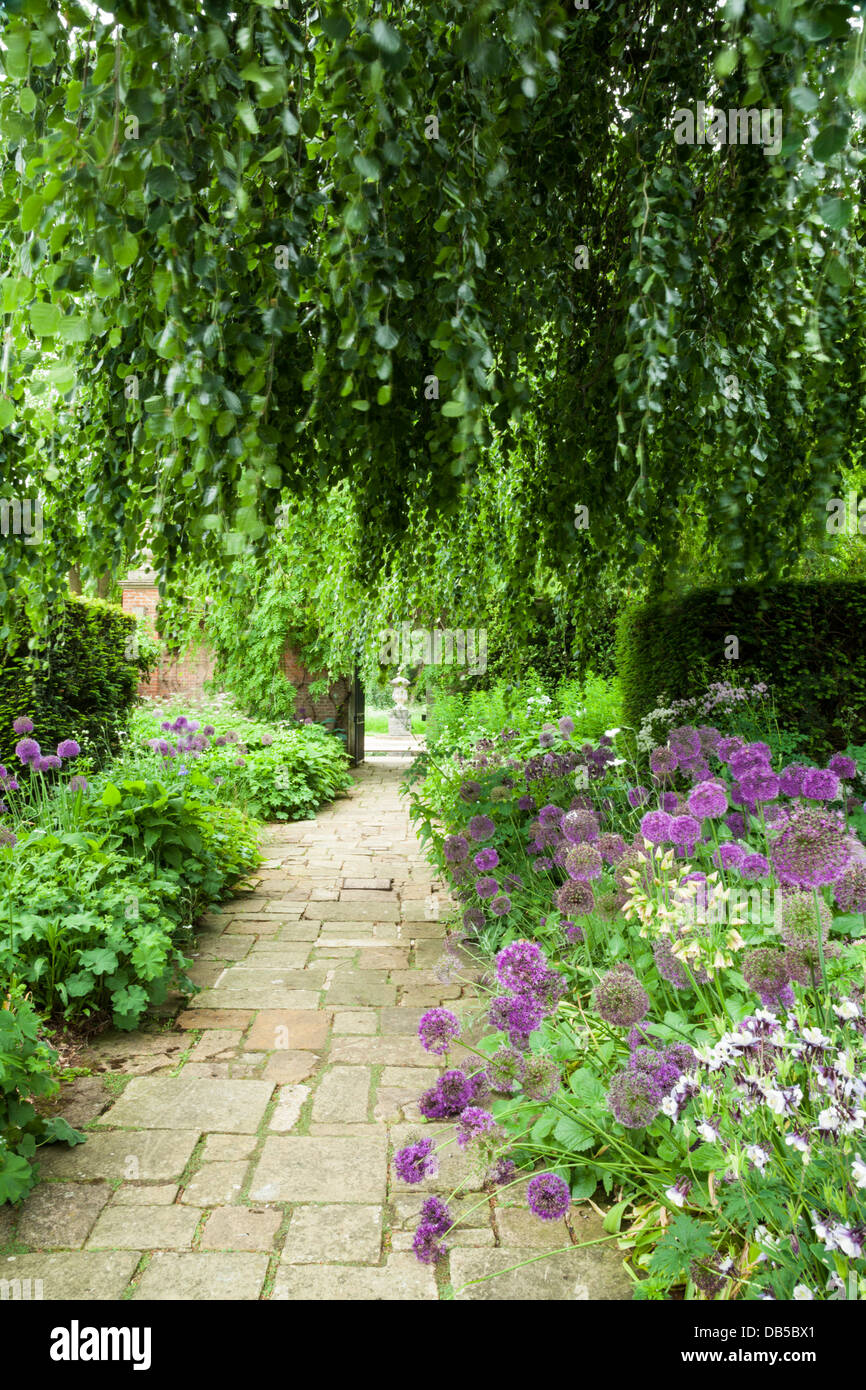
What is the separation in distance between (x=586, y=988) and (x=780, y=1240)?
58.6 inches

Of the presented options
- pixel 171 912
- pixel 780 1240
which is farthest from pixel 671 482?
pixel 171 912

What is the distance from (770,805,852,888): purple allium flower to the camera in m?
1.52

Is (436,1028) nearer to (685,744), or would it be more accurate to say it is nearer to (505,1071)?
(505,1071)

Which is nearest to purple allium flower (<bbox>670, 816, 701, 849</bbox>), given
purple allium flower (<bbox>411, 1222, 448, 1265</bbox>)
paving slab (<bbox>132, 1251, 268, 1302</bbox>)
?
purple allium flower (<bbox>411, 1222, 448, 1265</bbox>)

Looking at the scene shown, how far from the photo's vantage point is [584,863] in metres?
2.16

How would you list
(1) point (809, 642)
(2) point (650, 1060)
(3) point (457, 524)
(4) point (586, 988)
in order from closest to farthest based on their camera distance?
1. (2) point (650, 1060)
2. (4) point (586, 988)
3. (3) point (457, 524)
4. (1) point (809, 642)

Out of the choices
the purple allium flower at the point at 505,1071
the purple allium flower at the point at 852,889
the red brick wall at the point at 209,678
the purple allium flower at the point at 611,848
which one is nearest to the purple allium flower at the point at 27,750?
the purple allium flower at the point at 611,848

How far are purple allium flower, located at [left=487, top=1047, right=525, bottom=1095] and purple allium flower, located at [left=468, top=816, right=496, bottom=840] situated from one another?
5.29ft

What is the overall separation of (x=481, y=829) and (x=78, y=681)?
3.61 m

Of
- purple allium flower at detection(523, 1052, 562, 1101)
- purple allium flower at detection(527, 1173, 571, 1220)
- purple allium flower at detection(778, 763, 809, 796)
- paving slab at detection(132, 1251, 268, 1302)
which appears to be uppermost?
purple allium flower at detection(778, 763, 809, 796)

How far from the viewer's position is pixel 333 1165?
2213 millimetres

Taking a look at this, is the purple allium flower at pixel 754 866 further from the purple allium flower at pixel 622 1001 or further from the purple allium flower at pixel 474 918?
the purple allium flower at pixel 474 918

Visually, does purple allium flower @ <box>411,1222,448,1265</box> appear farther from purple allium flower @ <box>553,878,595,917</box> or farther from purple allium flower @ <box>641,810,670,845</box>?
purple allium flower @ <box>641,810,670,845</box>
